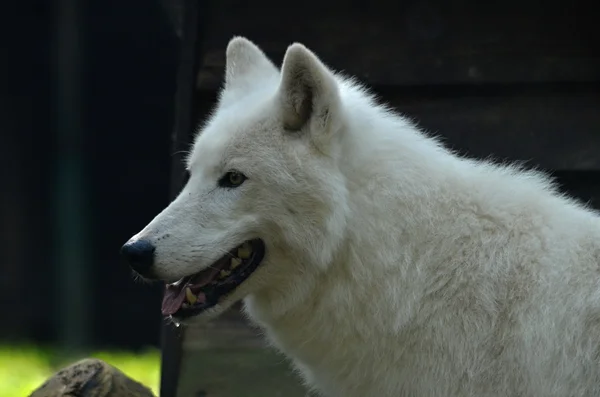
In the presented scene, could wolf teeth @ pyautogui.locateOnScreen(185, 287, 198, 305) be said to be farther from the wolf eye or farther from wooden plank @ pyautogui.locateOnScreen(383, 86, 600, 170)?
wooden plank @ pyautogui.locateOnScreen(383, 86, 600, 170)

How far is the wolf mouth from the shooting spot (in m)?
3.72

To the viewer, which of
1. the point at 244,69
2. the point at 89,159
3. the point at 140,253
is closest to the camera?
the point at 140,253

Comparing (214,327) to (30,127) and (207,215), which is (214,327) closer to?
(207,215)

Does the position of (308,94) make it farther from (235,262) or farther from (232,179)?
(235,262)

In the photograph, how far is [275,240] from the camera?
12.1ft

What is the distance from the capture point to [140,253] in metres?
3.57

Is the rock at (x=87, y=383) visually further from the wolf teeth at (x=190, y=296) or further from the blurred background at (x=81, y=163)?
the blurred background at (x=81, y=163)

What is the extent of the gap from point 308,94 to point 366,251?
2.17ft

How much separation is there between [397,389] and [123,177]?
655 cm

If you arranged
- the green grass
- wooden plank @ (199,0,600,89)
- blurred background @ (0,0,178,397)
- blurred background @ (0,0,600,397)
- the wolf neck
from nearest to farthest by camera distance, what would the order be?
1. the wolf neck
2. wooden plank @ (199,0,600,89)
3. the green grass
4. blurred background @ (0,0,600,397)
5. blurred background @ (0,0,178,397)

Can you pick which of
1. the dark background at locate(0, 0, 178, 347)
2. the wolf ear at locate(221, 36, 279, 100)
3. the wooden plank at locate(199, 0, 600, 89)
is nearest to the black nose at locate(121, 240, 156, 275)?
the wolf ear at locate(221, 36, 279, 100)

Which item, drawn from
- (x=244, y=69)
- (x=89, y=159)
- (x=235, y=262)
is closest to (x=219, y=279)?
(x=235, y=262)

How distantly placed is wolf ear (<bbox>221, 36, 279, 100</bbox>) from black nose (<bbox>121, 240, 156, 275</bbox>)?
96 centimetres

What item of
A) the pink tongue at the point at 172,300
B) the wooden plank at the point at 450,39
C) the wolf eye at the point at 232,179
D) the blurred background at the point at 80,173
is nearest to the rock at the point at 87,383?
the pink tongue at the point at 172,300
